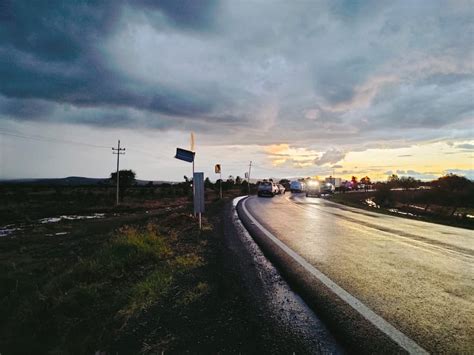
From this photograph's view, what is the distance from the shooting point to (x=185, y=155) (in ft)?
34.6

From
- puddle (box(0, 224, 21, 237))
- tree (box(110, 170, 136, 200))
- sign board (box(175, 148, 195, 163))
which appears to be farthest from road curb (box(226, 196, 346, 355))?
tree (box(110, 170, 136, 200))

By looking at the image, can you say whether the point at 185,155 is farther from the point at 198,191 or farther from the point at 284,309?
the point at 284,309

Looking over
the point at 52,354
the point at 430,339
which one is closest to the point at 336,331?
the point at 430,339

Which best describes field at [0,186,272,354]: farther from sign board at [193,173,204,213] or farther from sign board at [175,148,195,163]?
sign board at [175,148,195,163]

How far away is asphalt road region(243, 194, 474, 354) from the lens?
310 cm

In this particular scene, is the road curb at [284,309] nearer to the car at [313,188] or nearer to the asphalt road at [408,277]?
the asphalt road at [408,277]

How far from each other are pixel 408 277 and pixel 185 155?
7.74 m

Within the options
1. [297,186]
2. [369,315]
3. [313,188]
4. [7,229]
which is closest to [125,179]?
[297,186]

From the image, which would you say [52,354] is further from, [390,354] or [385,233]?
[385,233]

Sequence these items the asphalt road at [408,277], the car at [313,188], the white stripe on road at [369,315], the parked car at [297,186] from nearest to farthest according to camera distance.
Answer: the white stripe on road at [369,315] < the asphalt road at [408,277] < the car at [313,188] < the parked car at [297,186]

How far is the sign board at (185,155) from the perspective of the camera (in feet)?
34.4

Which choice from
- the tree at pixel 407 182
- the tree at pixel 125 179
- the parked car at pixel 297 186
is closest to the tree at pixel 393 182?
the tree at pixel 407 182

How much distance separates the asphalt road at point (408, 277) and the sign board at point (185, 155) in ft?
13.1

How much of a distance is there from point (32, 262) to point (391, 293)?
403 inches
